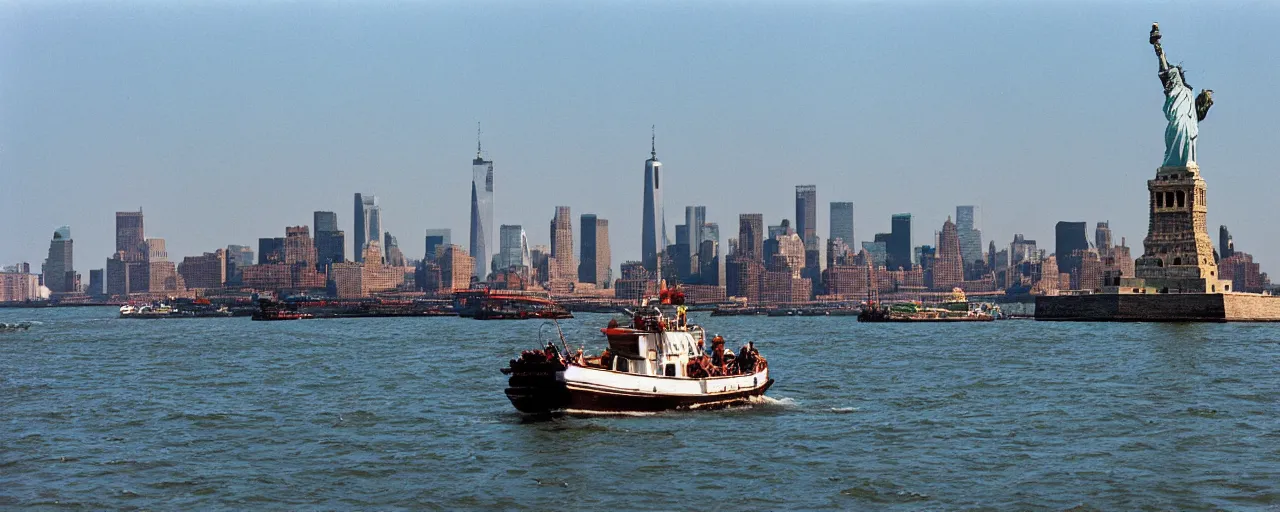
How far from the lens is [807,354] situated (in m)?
97.5

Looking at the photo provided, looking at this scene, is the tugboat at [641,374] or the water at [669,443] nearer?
the water at [669,443]

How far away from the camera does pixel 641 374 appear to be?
5069 cm

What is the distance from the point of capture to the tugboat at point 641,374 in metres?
48.5

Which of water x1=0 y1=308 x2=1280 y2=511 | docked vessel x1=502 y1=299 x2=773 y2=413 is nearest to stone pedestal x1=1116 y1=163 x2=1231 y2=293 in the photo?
water x1=0 y1=308 x2=1280 y2=511

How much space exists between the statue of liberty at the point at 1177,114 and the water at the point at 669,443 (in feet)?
246

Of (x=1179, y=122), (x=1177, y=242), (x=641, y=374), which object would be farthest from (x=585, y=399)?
(x=1179, y=122)

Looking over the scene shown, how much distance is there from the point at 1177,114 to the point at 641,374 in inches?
4513

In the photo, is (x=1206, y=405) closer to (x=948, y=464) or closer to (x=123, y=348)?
(x=948, y=464)

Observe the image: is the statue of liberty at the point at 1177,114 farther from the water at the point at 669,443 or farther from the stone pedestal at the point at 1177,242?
the water at the point at 669,443

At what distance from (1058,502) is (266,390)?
1677 inches

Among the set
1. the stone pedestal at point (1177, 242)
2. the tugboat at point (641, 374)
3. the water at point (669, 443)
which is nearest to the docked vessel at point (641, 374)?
the tugboat at point (641, 374)

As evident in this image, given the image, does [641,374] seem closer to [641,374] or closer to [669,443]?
[641,374]

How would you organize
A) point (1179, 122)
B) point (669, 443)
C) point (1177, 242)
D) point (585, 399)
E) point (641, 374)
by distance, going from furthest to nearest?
point (1179, 122), point (1177, 242), point (641, 374), point (585, 399), point (669, 443)

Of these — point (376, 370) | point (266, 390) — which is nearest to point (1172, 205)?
point (376, 370)
